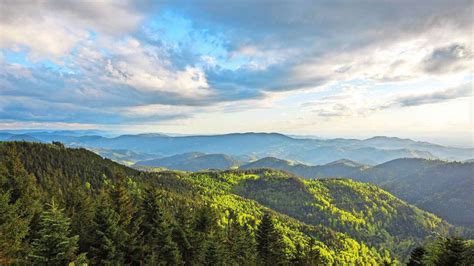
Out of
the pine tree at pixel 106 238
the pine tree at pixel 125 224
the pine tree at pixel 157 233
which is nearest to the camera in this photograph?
the pine tree at pixel 106 238

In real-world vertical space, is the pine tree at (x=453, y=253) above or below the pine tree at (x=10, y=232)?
below

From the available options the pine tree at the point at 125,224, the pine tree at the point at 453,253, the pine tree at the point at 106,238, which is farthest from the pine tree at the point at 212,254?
the pine tree at the point at 453,253

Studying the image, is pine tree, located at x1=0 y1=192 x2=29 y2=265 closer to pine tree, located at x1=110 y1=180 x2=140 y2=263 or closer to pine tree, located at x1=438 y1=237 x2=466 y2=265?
pine tree, located at x1=110 y1=180 x2=140 y2=263

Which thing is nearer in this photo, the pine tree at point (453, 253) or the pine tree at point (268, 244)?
the pine tree at point (453, 253)

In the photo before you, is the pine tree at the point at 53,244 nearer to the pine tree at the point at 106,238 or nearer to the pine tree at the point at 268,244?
the pine tree at the point at 106,238

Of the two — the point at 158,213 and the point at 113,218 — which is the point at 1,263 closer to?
the point at 113,218
